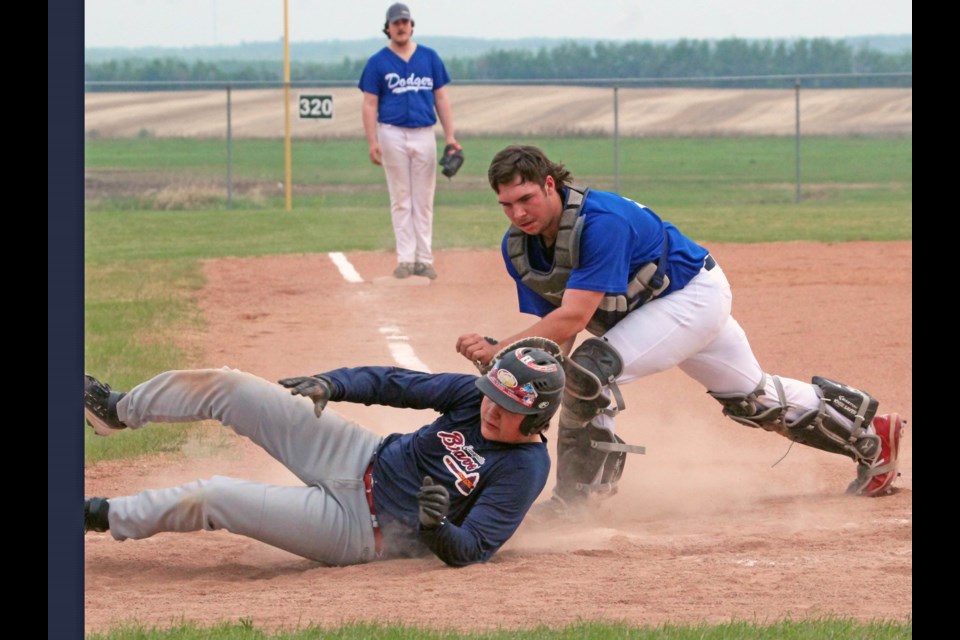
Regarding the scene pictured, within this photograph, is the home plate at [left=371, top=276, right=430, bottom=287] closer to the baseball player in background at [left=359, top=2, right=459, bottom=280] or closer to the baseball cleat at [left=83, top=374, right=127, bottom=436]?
the baseball player in background at [left=359, top=2, right=459, bottom=280]

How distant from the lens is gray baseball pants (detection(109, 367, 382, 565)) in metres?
5.20

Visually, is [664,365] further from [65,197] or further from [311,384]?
[65,197]

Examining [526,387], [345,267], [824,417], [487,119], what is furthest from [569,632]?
[487,119]

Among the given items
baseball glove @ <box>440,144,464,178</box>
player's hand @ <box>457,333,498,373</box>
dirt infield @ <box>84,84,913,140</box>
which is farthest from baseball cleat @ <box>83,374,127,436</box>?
dirt infield @ <box>84,84,913,140</box>

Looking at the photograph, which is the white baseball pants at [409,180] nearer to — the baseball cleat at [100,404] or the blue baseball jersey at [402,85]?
the blue baseball jersey at [402,85]

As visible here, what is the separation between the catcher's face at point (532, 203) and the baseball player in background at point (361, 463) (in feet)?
2.34

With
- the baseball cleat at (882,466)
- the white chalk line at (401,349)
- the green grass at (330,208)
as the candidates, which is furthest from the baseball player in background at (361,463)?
the white chalk line at (401,349)

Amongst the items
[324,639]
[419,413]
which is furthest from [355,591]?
[419,413]

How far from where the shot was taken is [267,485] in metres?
5.32

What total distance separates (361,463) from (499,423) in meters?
0.62

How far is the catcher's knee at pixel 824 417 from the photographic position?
6.48 m

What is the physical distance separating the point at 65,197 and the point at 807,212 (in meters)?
18.7

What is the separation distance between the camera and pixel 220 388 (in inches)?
219

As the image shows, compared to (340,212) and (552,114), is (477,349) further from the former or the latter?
(552,114)
